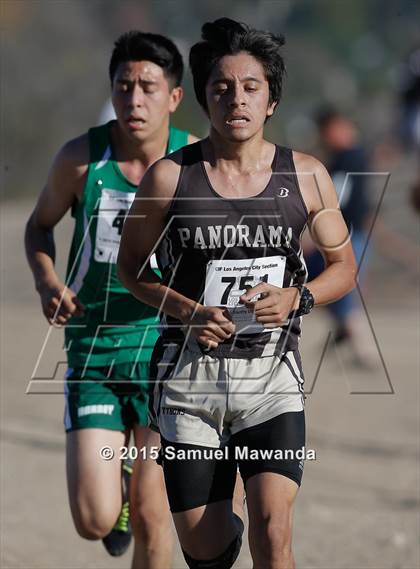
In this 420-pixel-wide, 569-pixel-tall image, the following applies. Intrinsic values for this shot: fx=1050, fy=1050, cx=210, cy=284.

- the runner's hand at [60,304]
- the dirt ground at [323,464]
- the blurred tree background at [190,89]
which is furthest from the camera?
the blurred tree background at [190,89]

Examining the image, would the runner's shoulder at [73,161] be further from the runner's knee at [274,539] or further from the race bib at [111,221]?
the runner's knee at [274,539]

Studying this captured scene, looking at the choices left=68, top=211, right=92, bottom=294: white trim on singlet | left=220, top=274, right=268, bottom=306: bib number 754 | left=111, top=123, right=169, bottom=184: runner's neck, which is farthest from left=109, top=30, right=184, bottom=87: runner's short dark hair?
left=220, top=274, right=268, bottom=306: bib number 754

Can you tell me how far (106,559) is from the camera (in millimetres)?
5062

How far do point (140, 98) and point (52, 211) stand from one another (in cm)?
60

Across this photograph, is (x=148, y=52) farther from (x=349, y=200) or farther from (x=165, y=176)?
(x=349, y=200)

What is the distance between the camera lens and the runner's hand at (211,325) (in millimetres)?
3256

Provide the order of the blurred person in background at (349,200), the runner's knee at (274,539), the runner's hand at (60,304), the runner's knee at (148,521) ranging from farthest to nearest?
the blurred person in background at (349,200), the runner's knee at (148,521), the runner's hand at (60,304), the runner's knee at (274,539)

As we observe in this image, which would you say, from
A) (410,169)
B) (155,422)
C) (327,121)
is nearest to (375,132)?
(410,169)

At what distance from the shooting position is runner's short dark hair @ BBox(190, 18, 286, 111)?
132 inches

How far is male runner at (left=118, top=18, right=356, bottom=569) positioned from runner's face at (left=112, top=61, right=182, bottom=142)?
777 mm

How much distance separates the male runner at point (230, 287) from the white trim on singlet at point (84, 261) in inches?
32.8

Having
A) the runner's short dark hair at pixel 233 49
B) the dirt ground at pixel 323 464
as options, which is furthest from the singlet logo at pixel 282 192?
the dirt ground at pixel 323 464

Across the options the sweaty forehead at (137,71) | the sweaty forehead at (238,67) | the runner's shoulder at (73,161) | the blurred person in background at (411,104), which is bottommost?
the sweaty forehead at (238,67)

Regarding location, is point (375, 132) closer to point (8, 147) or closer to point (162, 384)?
point (8, 147)
